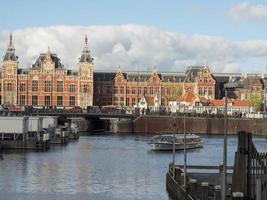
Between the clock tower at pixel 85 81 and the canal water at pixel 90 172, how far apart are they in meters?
73.7

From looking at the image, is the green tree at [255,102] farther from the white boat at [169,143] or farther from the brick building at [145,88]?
the white boat at [169,143]

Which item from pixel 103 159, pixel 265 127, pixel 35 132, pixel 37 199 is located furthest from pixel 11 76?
pixel 37 199

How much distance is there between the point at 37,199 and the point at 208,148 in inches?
1971

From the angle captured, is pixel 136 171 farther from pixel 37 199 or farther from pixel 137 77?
pixel 137 77

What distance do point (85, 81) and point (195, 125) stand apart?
39834 mm

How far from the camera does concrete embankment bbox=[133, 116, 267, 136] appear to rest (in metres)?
123

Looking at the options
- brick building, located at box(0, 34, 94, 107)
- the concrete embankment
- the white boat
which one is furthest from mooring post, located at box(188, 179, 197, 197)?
brick building, located at box(0, 34, 94, 107)

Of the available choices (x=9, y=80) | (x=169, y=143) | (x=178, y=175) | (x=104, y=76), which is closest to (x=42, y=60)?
(x=9, y=80)

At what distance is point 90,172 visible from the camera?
55.8 meters

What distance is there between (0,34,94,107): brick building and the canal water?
73.6 meters

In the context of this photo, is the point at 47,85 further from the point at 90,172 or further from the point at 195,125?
the point at 90,172

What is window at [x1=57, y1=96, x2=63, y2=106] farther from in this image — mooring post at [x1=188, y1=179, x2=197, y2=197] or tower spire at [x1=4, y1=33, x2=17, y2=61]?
mooring post at [x1=188, y1=179, x2=197, y2=197]

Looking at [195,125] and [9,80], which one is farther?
[9,80]

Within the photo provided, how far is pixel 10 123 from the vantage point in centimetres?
7788
